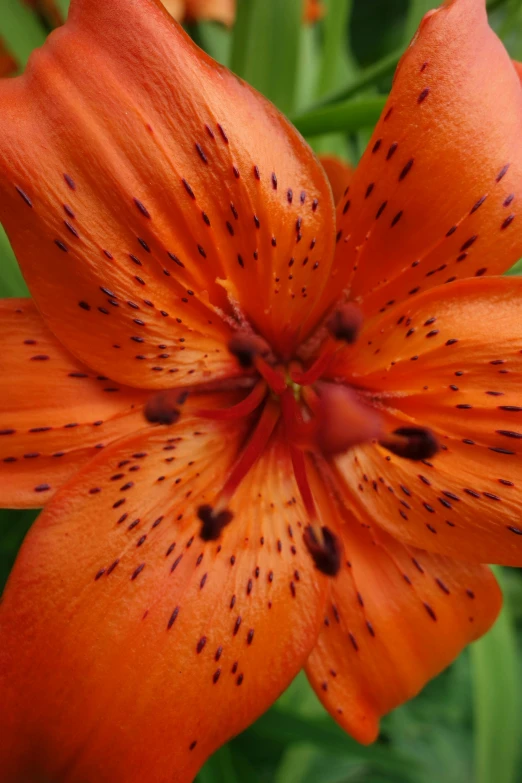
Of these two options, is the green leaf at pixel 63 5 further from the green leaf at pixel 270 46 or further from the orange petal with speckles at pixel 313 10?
the orange petal with speckles at pixel 313 10

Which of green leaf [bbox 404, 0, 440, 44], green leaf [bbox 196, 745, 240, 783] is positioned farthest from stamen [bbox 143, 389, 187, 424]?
green leaf [bbox 404, 0, 440, 44]

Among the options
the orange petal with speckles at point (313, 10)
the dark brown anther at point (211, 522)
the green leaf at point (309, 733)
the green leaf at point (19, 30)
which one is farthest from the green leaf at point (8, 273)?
the orange petal with speckles at point (313, 10)

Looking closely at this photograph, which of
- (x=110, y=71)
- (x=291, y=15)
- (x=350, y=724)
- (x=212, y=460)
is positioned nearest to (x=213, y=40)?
(x=291, y=15)

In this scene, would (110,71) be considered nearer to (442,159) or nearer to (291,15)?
(442,159)

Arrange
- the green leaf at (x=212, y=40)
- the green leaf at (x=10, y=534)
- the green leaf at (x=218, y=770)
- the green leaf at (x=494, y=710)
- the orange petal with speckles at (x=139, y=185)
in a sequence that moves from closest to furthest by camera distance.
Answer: the orange petal with speckles at (x=139, y=185) < the green leaf at (x=218, y=770) < the green leaf at (x=10, y=534) < the green leaf at (x=494, y=710) < the green leaf at (x=212, y=40)

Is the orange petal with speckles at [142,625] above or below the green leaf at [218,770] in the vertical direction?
above
